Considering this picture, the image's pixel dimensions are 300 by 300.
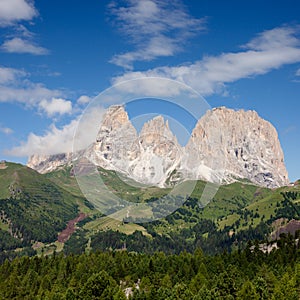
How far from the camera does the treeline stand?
119 m

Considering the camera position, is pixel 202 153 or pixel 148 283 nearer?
Answer: pixel 202 153

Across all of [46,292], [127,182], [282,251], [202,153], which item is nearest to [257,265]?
[282,251]

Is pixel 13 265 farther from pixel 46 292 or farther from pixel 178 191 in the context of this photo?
pixel 178 191

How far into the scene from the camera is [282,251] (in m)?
178

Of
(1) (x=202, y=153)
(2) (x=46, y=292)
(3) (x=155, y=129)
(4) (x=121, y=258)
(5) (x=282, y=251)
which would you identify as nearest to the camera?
(3) (x=155, y=129)

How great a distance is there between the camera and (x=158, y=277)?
498ft

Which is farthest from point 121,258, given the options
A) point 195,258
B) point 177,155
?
point 177,155

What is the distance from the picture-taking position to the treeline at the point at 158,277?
119m

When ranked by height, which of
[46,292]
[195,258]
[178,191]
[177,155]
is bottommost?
[46,292]

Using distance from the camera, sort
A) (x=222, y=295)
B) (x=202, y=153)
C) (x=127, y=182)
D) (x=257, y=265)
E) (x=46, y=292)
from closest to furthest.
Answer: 1. (x=127, y=182)
2. (x=202, y=153)
3. (x=222, y=295)
4. (x=46, y=292)
5. (x=257, y=265)

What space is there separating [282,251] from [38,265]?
350 ft

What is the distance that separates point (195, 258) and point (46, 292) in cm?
6496

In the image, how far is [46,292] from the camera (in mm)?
142625

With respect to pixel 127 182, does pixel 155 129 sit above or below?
above
